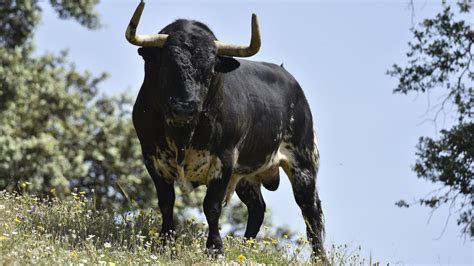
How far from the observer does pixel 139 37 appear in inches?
416

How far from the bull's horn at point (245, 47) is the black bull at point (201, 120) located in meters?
0.10

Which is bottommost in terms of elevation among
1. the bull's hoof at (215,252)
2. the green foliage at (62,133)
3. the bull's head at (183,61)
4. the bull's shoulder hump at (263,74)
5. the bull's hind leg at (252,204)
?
the bull's hoof at (215,252)

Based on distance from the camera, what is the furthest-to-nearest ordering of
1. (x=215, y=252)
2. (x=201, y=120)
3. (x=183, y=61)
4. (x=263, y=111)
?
(x=263, y=111)
(x=201, y=120)
(x=215, y=252)
(x=183, y=61)

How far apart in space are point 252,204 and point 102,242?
10.5 feet

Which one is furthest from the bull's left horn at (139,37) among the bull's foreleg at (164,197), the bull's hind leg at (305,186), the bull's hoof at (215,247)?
the bull's hind leg at (305,186)

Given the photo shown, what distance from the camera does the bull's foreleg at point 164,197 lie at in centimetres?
1091

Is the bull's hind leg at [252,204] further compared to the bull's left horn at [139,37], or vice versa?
the bull's hind leg at [252,204]

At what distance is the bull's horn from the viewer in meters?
10.8

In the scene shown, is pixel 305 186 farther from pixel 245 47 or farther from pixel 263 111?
pixel 245 47

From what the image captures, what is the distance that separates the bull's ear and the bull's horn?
0.23 ft

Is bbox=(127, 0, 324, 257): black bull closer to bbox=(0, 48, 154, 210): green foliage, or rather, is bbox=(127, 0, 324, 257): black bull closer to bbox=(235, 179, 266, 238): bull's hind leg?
bbox=(235, 179, 266, 238): bull's hind leg

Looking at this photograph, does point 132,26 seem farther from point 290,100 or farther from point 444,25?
point 444,25

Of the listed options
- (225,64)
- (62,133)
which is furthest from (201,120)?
(62,133)

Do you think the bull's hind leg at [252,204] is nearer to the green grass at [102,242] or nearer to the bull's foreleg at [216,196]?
the green grass at [102,242]
